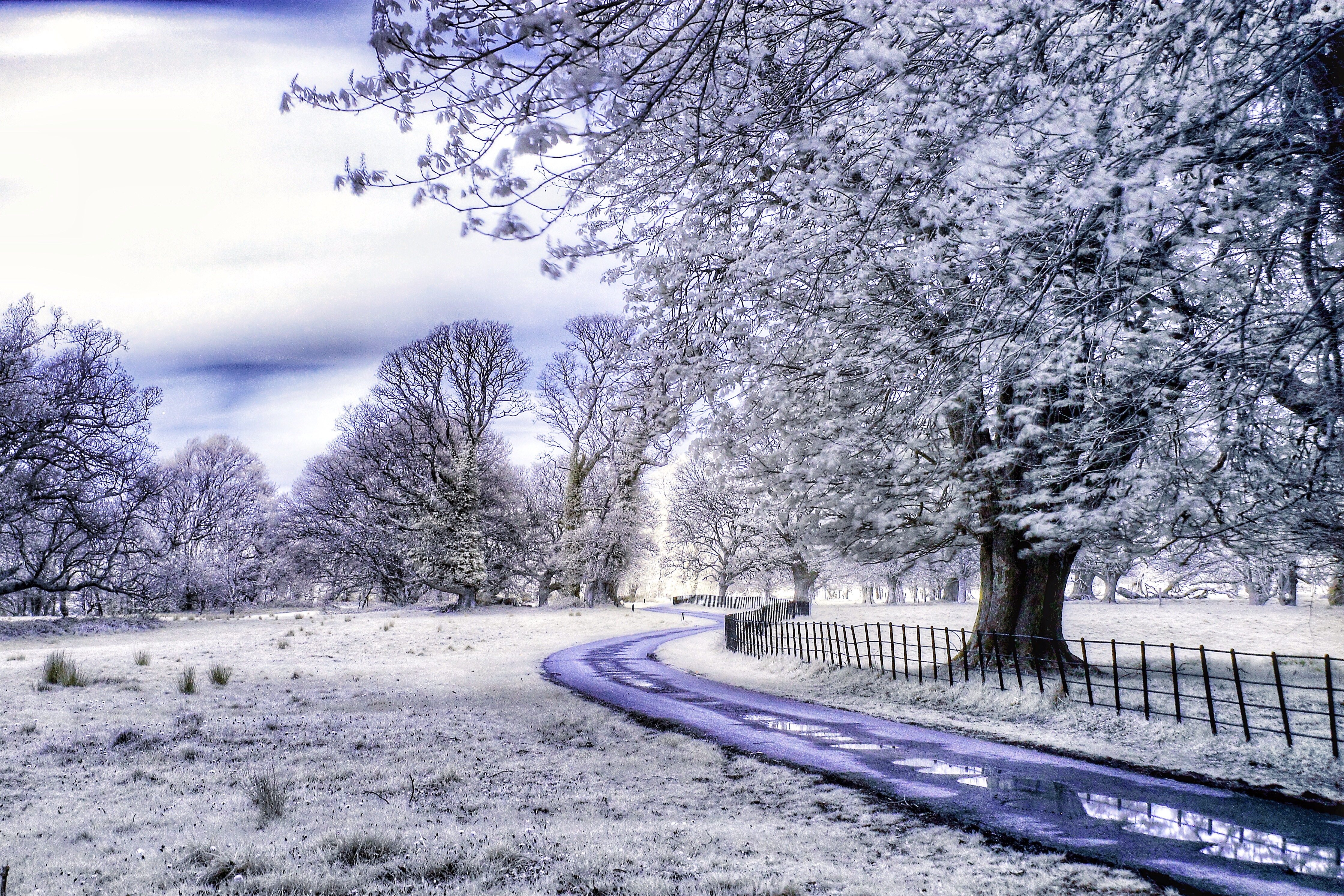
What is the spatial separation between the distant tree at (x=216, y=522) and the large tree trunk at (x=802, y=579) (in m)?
30.2

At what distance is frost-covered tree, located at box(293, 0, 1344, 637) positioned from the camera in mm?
4258

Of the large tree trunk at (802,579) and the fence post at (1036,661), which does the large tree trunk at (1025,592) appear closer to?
the fence post at (1036,661)

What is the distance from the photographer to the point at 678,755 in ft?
22.8

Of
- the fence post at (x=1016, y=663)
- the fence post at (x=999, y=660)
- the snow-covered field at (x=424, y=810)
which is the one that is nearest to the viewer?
the snow-covered field at (x=424, y=810)

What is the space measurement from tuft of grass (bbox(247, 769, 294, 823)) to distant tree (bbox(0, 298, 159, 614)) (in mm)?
22015

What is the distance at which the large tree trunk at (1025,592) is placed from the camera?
12.5 metres

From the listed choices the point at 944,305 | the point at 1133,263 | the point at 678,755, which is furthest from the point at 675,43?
the point at 678,755

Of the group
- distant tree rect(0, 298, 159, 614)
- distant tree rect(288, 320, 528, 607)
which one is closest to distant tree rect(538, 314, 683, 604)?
distant tree rect(288, 320, 528, 607)

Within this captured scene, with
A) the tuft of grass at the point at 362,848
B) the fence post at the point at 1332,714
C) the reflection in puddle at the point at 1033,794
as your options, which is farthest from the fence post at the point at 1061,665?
the tuft of grass at the point at 362,848

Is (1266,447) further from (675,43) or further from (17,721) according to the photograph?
(17,721)

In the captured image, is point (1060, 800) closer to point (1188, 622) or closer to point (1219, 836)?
point (1219, 836)

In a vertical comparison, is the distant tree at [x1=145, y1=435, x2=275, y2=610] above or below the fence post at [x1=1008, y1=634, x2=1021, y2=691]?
above

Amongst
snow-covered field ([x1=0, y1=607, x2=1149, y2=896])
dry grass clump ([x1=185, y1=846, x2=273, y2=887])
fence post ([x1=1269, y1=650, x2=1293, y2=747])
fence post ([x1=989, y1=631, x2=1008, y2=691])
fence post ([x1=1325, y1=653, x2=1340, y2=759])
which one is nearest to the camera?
dry grass clump ([x1=185, y1=846, x2=273, y2=887])

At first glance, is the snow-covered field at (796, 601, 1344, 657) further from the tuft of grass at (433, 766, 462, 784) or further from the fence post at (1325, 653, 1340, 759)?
the tuft of grass at (433, 766, 462, 784)
